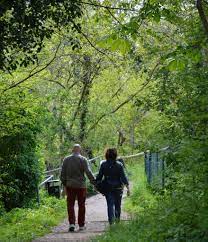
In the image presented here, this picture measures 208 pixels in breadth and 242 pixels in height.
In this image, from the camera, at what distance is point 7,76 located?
13359 millimetres

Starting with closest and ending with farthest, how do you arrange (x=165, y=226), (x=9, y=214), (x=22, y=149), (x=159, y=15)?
(x=159, y=15), (x=165, y=226), (x=9, y=214), (x=22, y=149)

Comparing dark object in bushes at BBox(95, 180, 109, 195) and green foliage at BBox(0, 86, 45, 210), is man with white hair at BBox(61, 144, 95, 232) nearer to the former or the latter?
dark object in bushes at BBox(95, 180, 109, 195)

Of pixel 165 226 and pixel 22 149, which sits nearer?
pixel 165 226

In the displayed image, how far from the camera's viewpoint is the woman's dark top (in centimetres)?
1109

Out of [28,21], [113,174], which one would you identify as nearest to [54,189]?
[113,174]

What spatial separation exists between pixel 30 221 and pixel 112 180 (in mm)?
2784

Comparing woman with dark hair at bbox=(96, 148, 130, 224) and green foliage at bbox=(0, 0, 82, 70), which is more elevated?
green foliage at bbox=(0, 0, 82, 70)

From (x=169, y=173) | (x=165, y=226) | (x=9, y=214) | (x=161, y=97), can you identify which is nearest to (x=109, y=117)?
(x=161, y=97)

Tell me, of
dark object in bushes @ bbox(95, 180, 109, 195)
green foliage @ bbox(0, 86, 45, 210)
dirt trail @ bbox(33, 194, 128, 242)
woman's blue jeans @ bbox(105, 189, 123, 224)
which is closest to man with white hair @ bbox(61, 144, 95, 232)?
dark object in bushes @ bbox(95, 180, 109, 195)

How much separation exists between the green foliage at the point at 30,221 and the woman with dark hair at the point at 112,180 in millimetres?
1447

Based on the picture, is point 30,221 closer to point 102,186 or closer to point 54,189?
point 102,186

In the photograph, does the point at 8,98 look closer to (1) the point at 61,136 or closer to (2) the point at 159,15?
(2) the point at 159,15

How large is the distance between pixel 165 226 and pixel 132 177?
1909 centimetres

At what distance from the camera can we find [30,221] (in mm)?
12773
